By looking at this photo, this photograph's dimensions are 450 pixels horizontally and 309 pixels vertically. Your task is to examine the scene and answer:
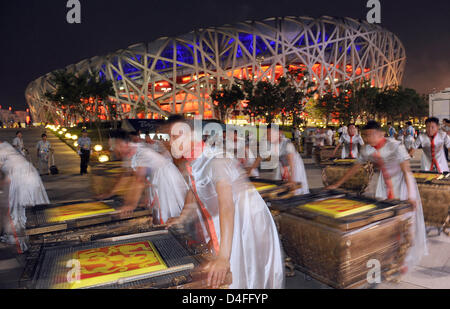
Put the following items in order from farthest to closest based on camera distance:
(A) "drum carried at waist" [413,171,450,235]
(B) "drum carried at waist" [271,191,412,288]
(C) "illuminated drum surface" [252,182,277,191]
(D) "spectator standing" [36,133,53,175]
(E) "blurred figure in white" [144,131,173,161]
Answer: (D) "spectator standing" [36,133,53,175], (E) "blurred figure in white" [144,131,173,161], (A) "drum carried at waist" [413,171,450,235], (C) "illuminated drum surface" [252,182,277,191], (B) "drum carried at waist" [271,191,412,288]

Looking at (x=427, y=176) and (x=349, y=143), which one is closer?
(x=427, y=176)

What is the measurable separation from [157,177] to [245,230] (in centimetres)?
208

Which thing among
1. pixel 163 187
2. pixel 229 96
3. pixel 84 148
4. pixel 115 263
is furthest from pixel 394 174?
pixel 229 96

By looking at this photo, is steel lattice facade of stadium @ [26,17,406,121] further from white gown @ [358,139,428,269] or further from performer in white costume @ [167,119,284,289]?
performer in white costume @ [167,119,284,289]

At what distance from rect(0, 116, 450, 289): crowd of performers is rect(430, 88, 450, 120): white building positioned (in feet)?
67.8

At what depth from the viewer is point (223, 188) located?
206 cm

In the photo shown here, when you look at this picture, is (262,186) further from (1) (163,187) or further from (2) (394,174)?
(2) (394,174)

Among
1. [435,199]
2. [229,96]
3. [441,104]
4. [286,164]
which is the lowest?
[435,199]

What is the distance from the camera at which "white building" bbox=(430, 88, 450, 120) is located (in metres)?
23.0

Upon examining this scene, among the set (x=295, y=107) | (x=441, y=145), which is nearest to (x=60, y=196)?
(x=441, y=145)

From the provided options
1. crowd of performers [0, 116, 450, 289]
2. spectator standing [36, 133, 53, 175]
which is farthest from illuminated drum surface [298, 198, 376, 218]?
spectator standing [36, 133, 53, 175]

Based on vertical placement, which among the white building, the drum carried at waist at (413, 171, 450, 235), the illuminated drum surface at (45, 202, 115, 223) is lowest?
the drum carried at waist at (413, 171, 450, 235)

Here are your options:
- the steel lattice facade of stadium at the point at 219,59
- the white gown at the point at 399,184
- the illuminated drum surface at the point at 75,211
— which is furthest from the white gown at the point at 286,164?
the steel lattice facade of stadium at the point at 219,59
